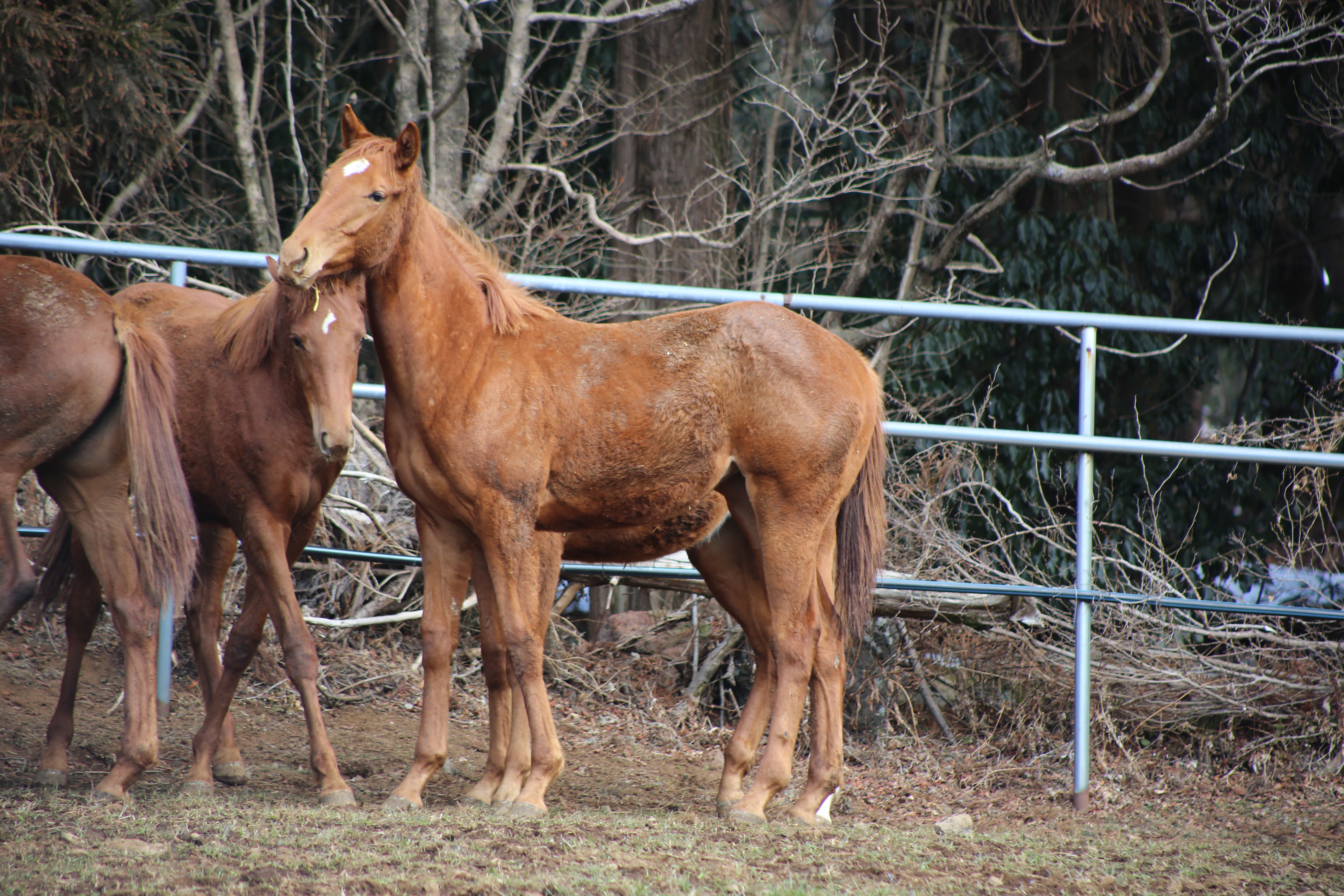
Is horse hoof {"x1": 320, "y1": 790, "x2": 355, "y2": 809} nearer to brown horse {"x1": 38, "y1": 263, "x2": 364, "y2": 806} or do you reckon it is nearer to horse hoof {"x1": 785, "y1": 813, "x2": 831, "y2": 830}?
brown horse {"x1": 38, "y1": 263, "x2": 364, "y2": 806}

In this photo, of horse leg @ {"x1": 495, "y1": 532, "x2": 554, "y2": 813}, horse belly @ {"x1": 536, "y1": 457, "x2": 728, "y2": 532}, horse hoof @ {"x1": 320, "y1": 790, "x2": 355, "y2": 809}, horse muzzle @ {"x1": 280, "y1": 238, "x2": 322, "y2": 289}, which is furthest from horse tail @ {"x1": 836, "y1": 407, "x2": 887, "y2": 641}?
horse muzzle @ {"x1": 280, "y1": 238, "x2": 322, "y2": 289}

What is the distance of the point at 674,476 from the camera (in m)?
4.24

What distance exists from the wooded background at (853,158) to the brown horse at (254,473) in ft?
12.6

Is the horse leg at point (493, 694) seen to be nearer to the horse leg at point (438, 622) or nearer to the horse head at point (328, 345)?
the horse leg at point (438, 622)

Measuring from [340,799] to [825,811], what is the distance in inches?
71.0

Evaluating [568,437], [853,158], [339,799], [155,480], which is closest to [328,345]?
[155,480]

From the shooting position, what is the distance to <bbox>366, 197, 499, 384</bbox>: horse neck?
4035 millimetres

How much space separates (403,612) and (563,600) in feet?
2.89

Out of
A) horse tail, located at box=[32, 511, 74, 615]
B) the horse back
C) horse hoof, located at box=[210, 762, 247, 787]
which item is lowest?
horse hoof, located at box=[210, 762, 247, 787]

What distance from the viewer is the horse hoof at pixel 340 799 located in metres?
4.02

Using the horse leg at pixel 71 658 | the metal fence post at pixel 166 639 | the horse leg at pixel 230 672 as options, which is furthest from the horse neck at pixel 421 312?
the horse leg at pixel 71 658

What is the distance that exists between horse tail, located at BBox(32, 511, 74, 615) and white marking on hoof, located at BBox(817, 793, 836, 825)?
3084mm

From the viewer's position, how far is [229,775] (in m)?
4.45

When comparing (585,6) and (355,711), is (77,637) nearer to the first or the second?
(355,711)
